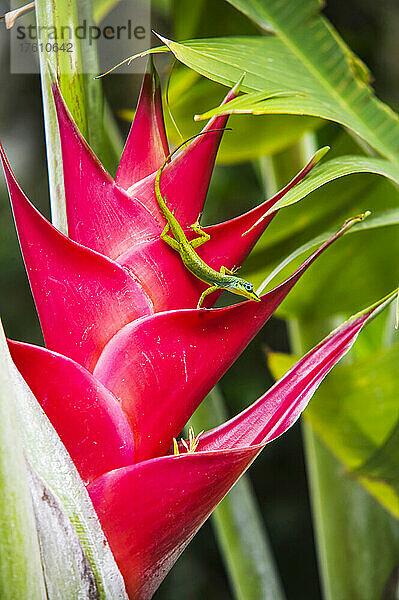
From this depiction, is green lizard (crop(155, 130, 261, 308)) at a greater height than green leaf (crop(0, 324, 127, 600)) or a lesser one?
greater

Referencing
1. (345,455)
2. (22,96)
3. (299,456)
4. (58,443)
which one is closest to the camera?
(58,443)

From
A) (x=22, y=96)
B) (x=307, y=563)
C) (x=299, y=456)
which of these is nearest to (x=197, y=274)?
(x=22, y=96)

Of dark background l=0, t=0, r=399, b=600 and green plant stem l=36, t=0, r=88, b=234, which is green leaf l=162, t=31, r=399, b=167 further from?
dark background l=0, t=0, r=399, b=600

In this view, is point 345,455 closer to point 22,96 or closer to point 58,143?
point 58,143

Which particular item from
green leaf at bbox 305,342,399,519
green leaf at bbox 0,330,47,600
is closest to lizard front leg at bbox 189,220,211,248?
green leaf at bbox 0,330,47,600

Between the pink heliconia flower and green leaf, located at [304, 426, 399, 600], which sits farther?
green leaf, located at [304, 426, 399, 600]

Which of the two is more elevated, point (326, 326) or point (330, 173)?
point (330, 173)

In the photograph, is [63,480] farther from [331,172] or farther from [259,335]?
[259,335]
